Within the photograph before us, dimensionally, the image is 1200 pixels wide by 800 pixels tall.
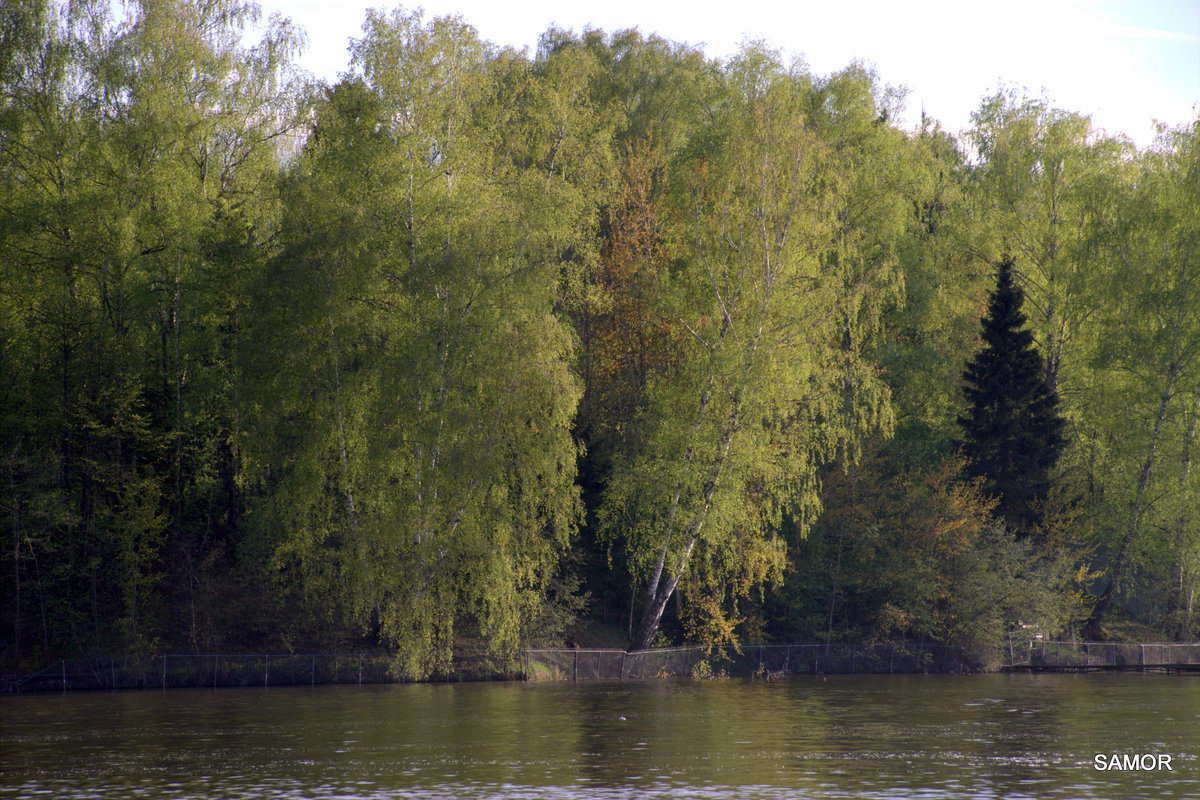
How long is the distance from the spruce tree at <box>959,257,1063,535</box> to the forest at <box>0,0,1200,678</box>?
174 millimetres

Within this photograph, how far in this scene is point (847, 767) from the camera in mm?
21938

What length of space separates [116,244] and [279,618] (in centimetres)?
1359

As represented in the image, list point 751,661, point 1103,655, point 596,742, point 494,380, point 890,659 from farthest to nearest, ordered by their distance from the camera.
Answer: point 1103,655
point 890,659
point 751,661
point 494,380
point 596,742

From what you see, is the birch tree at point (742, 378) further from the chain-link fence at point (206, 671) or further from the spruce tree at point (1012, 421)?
the chain-link fence at point (206, 671)

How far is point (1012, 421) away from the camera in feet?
160

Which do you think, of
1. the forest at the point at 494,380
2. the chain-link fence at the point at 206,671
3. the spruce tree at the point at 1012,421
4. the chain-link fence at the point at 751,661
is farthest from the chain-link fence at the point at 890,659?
the chain-link fence at the point at 206,671

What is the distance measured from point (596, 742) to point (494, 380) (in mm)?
14485

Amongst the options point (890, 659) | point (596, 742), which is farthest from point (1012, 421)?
Answer: point (596, 742)

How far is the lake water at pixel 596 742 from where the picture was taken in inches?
778

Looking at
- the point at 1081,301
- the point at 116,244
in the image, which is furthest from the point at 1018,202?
the point at 116,244

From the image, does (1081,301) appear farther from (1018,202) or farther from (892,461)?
(892,461)

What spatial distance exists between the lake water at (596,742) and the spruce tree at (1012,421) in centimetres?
1183

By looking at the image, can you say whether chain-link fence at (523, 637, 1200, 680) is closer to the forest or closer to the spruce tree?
the forest

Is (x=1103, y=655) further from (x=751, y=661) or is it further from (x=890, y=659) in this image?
(x=751, y=661)
